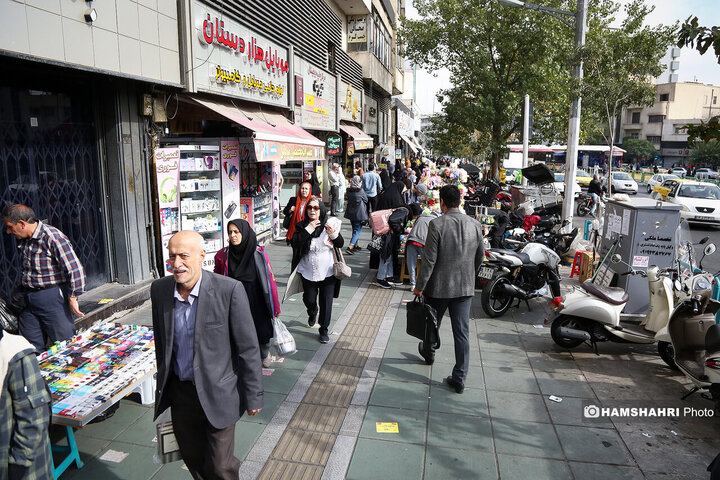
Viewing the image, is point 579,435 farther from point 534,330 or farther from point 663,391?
point 534,330

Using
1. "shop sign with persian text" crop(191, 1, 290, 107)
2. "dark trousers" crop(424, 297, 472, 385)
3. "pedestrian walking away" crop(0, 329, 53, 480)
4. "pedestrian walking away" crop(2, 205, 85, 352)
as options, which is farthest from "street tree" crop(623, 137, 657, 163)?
"pedestrian walking away" crop(0, 329, 53, 480)

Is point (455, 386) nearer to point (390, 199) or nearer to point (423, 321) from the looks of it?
point (423, 321)

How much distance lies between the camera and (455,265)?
16.2 feet

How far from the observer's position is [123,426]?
4.31 metres

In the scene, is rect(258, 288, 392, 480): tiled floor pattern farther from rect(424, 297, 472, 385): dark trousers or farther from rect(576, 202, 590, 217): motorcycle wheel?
rect(576, 202, 590, 217): motorcycle wheel

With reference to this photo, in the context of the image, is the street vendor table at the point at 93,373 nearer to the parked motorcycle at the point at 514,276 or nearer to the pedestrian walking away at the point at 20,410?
the pedestrian walking away at the point at 20,410

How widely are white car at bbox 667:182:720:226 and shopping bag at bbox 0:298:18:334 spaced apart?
17.7m

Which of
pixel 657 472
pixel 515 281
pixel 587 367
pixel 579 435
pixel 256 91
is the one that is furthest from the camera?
pixel 256 91

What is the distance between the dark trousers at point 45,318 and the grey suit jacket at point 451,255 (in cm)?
335

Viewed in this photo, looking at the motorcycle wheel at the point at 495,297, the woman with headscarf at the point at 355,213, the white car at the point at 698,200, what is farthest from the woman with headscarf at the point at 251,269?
the white car at the point at 698,200

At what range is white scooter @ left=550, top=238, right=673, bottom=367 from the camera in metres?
5.84

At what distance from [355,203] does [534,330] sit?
5902 mm

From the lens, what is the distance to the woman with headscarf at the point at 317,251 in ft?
19.7

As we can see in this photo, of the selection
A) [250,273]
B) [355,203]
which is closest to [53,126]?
[250,273]
